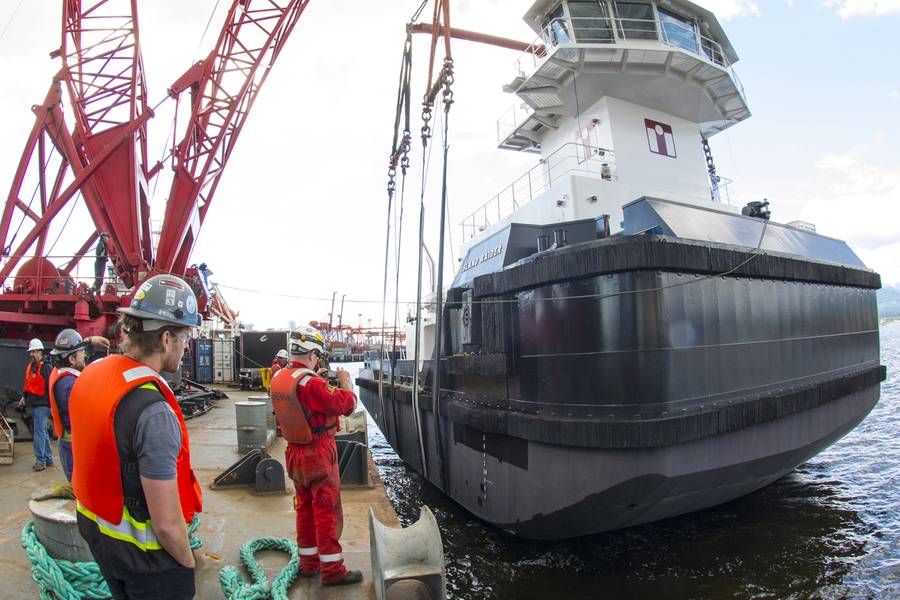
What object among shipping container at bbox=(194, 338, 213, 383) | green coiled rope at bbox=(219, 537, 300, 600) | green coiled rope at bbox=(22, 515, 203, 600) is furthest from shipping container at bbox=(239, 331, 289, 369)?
green coiled rope at bbox=(22, 515, 203, 600)

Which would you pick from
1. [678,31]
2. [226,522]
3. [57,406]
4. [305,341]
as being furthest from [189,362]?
[678,31]

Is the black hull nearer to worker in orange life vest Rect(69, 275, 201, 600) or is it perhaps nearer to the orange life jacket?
worker in orange life vest Rect(69, 275, 201, 600)

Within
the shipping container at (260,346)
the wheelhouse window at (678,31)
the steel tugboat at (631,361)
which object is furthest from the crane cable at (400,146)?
the shipping container at (260,346)

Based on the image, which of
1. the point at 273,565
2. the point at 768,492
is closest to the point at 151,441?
the point at 273,565

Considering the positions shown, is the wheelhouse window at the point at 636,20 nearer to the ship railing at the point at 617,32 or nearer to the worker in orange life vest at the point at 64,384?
the ship railing at the point at 617,32

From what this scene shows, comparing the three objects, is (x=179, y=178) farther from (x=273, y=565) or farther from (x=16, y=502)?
(x=273, y=565)

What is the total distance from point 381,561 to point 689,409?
272 cm

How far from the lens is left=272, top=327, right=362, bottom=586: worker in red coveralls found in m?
2.84

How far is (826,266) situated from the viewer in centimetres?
575

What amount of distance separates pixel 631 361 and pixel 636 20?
631cm

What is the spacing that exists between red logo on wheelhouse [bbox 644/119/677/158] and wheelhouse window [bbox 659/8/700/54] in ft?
3.98

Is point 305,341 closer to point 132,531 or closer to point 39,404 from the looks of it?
point 132,531

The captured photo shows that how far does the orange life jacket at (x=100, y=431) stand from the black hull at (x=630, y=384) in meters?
3.19

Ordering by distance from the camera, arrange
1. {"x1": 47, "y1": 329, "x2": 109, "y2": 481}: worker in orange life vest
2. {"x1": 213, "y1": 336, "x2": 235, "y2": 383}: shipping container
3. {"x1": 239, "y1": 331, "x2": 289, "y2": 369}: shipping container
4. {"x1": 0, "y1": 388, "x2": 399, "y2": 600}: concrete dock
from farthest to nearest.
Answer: {"x1": 213, "y1": 336, "x2": 235, "y2": 383}: shipping container
{"x1": 239, "y1": 331, "x2": 289, "y2": 369}: shipping container
{"x1": 47, "y1": 329, "x2": 109, "y2": 481}: worker in orange life vest
{"x1": 0, "y1": 388, "x2": 399, "y2": 600}: concrete dock
